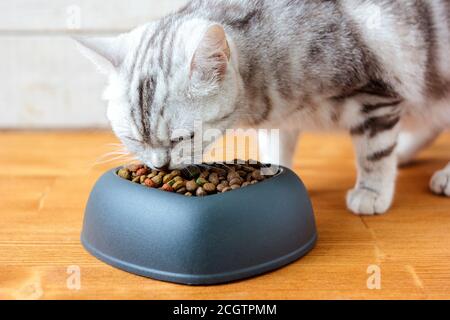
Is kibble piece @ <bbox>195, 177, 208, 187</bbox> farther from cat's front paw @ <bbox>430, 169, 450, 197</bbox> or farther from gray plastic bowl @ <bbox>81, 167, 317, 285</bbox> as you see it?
cat's front paw @ <bbox>430, 169, 450, 197</bbox>

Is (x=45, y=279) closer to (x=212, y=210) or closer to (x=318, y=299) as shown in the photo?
(x=212, y=210)

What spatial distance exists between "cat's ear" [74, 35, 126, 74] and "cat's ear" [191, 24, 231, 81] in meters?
0.18

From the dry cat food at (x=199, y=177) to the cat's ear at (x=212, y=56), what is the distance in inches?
8.0

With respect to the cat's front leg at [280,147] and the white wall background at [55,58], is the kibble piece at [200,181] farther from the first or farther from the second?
the white wall background at [55,58]

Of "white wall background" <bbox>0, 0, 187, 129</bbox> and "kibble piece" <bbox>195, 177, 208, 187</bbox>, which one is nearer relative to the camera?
"kibble piece" <bbox>195, 177, 208, 187</bbox>

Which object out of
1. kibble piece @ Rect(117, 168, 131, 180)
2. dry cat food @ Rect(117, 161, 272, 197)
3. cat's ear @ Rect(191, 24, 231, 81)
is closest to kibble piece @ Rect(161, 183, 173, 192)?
A: dry cat food @ Rect(117, 161, 272, 197)

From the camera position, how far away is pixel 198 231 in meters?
1.04

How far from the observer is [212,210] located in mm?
1047

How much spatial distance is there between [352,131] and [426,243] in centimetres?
32

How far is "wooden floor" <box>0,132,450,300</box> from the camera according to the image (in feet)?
3.45

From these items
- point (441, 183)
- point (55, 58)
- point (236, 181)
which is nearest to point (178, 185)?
point (236, 181)

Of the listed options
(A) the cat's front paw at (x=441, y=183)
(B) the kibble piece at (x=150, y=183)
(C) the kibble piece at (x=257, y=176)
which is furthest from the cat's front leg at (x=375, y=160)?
(B) the kibble piece at (x=150, y=183)

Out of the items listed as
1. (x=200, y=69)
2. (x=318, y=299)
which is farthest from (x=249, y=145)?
(x=318, y=299)

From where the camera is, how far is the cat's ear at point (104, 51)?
117 cm
